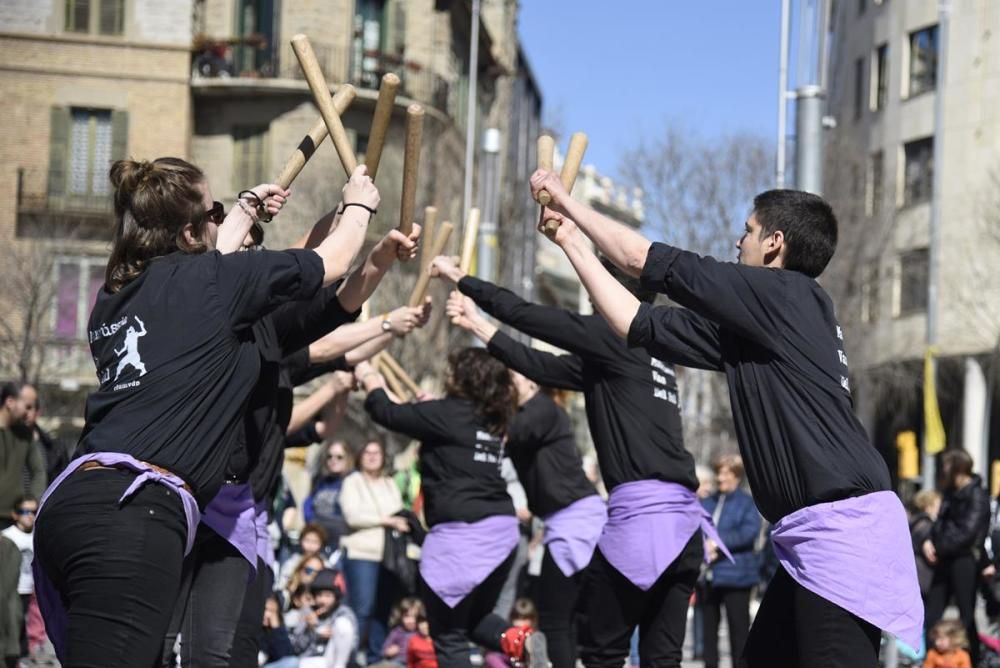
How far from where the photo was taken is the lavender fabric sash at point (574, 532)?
10336 millimetres

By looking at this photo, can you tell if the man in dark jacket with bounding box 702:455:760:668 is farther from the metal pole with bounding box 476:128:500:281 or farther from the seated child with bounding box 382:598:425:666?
the metal pole with bounding box 476:128:500:281

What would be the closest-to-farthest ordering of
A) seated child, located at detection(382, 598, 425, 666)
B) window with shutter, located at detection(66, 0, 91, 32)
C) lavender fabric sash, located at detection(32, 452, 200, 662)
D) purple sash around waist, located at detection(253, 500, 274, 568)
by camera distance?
lavender fabric sash, located at detection(32, 452, 200, 662), purple sash around waist, located at detection(253, 500, 274, 568), seated child, located at detection(382, 598, 425, 666), window with shutter, located at detection(66, 0, 91, 32)

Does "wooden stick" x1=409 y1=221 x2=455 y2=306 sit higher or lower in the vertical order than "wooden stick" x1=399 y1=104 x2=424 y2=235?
lower

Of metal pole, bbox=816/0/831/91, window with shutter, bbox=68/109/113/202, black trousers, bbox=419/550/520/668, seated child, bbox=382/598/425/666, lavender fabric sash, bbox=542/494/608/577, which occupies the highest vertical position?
window with shutter, bbox=68/109/113/202

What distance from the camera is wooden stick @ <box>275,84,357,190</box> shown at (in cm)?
738

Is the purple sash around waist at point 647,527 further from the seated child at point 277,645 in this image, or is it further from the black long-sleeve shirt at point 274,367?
the seated child at point 277,645

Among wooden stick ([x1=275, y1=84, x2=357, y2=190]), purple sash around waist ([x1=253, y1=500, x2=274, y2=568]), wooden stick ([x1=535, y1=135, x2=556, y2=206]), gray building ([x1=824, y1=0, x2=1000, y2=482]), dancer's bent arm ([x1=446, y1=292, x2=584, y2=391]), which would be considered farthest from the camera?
gray building ([x1=824, y1=0, x2=1000, y2=482])

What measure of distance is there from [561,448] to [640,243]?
4434 mm

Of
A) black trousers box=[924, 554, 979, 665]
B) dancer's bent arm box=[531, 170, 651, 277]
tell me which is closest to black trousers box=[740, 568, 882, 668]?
dancer's bent arm box=[531, 170, 651, 277]

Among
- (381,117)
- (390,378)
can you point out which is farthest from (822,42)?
(381,117)

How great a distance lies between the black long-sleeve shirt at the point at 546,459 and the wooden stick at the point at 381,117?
10.3 ft

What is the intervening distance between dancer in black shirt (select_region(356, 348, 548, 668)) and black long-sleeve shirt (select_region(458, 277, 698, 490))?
5.62 feet

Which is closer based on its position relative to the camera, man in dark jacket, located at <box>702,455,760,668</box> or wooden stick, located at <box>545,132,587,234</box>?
wooden stick, located at <box>545,132,587,234</box>

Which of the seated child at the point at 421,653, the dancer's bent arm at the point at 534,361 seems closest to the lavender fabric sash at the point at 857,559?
the dancer's bent arm at the point at 534,361
